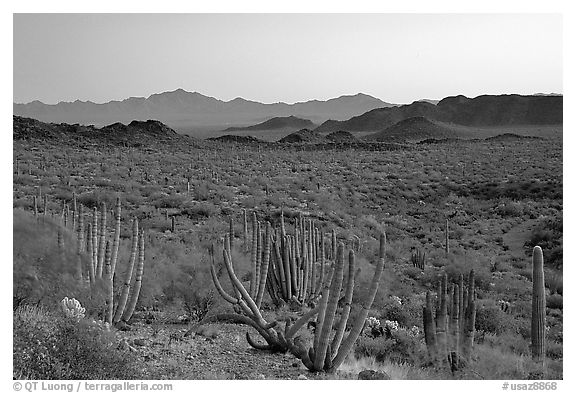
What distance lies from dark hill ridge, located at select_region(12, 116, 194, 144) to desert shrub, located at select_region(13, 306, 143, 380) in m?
11.1

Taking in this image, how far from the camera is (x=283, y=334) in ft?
23.5

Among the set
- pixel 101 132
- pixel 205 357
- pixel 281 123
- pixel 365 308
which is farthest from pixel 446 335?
pixel 101 132

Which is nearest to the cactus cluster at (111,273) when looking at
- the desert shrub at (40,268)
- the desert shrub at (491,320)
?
the desert shrub at (40,268)

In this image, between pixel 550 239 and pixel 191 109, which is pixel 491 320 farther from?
pixel 191 109

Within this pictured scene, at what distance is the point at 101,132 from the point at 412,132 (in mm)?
12909

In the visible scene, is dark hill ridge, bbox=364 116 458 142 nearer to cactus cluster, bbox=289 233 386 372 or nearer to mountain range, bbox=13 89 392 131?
mountain range, bbox=13 89 392 131

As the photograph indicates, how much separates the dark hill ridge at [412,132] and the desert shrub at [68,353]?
17.6 m

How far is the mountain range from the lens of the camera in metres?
12.4

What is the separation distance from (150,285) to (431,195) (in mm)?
11567

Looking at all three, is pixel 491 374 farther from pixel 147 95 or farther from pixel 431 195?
pixel 431 195

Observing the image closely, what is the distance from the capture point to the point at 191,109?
1368cm

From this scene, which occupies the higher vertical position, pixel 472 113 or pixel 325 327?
pixel 472 113

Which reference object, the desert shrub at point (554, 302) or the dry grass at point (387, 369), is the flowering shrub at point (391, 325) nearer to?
the dry grass at point (387, 369)

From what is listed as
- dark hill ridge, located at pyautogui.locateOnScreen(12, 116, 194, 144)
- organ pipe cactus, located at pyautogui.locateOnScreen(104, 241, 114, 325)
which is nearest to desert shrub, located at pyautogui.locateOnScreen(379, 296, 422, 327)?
organ pipe cactus, located at pyautogui.locateOnScreen(104, 241, 114, 325)
